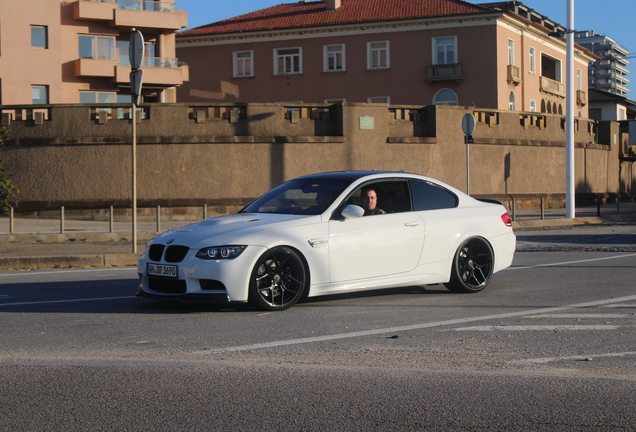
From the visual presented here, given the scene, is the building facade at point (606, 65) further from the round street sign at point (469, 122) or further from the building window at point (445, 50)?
the round street sign at point (469, 122)

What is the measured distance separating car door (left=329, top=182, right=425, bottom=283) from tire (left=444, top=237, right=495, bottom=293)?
2.25 ft

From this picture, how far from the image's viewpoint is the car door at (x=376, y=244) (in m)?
7.68

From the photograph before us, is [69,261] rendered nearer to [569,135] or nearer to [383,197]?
[383,197]

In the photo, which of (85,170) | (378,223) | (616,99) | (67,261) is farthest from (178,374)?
(616,99)

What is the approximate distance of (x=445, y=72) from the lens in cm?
4444

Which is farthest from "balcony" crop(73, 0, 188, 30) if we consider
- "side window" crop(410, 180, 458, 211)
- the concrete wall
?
"side window" crop(410, 180, 458, 211)

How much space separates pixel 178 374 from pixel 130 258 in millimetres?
8516

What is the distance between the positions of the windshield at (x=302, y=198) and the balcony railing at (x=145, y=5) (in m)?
37.0

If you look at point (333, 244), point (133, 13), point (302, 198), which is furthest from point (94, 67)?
point (333, 244)

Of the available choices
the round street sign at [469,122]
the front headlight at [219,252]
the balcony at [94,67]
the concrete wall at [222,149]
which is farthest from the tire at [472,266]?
the balcony at [94,67]

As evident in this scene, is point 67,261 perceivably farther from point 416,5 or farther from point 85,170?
point 416,5

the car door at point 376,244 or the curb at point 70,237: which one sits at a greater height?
the car door at point 376,244

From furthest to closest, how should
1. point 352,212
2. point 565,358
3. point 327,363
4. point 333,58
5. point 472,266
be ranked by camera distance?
point 333,58 → point 472,266 → point 352,212 → point 565,358 → point 327,363

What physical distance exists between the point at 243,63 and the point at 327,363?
1742 inches
